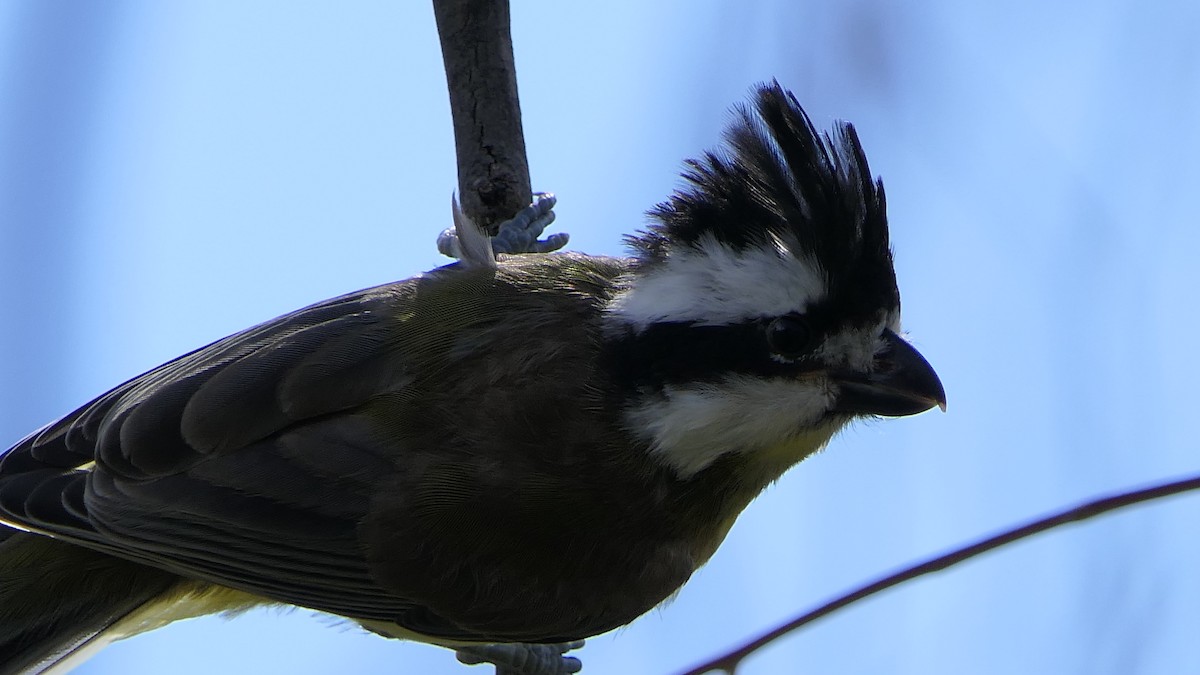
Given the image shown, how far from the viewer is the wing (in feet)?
10.1

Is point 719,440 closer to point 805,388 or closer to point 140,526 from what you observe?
point 805,388

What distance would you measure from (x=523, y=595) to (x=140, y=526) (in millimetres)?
960

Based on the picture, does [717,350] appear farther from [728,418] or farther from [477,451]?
[477,451]

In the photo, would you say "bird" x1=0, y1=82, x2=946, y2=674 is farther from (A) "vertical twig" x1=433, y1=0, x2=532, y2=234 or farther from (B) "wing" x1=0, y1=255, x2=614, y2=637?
(A) "vertical twig" x1=433, y1=0, x2=532, y2=234

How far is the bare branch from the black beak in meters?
0.91

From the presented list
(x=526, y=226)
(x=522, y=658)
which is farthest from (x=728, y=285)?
(x=522, y=658)

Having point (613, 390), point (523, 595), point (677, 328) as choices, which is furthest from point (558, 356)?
point (523, 595)

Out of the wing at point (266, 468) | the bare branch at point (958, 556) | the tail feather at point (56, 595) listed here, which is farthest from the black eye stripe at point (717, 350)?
the tail feather at point (56, 595)

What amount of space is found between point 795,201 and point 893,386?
47cm

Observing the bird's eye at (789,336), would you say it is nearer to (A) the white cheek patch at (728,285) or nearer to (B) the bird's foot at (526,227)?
(A) the white cheek patch at (728,285)

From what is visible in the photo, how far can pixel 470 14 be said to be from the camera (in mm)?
3564

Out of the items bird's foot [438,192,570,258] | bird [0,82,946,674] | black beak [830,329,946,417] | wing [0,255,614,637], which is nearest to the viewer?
black beak [830,329,946,417]

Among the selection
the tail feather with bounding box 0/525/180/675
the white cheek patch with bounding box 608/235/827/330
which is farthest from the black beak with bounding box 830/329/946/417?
the tail feather with bounding box 0/525/180/675

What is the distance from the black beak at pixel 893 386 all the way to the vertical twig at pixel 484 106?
1.44m
